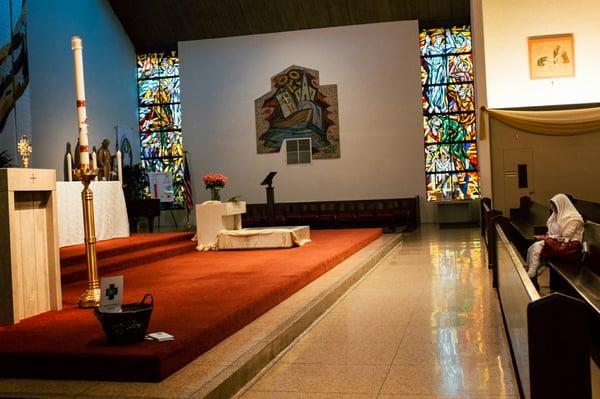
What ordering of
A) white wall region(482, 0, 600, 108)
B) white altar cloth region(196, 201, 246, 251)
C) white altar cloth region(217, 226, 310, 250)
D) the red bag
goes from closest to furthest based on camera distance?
1. the red bag
2. white altar cloth region(217, 226, 310, 250)
3. white altar cloth region(196, 201, 246, 251)
4. white wall region(482, 0, 600, 108)

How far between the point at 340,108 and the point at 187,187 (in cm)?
440

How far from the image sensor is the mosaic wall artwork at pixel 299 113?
1730 cm

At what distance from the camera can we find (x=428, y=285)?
7.23 m

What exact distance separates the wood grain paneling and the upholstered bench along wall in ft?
15.2

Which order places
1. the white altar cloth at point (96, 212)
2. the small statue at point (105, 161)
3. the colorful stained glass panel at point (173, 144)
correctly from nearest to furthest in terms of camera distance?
the white altar cloth at point (96, 212), the small statue at point (105, 161), the colorful stained glass panel at point (173, 144)

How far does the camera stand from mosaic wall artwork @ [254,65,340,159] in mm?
17297

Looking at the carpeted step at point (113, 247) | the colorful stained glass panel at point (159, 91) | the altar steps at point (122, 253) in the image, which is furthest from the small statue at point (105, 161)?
the colorful stained glass panel at point (159, 91)

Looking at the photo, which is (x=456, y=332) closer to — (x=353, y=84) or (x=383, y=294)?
(x=383, y=294)

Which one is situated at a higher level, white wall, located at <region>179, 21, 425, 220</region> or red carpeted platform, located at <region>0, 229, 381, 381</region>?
white wall, located at <region>179, 21, 425, 220</region>

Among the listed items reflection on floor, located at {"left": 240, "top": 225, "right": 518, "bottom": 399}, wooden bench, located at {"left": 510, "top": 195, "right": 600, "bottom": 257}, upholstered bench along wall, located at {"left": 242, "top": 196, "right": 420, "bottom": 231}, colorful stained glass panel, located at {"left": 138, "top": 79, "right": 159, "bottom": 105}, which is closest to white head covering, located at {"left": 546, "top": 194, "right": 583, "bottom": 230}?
reflection on floor, located at {"left": 240, "top": 225, "right": 518, "bottom": 399}

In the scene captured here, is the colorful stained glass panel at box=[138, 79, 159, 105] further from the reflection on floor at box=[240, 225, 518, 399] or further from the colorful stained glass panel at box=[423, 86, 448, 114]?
the reflection on floor at box=[240, 225, 518, 399]

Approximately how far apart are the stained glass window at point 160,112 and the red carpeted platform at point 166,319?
10.3 meters

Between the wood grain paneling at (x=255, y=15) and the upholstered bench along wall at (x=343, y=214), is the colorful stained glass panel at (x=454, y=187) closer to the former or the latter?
the upholstered bench along wall at (x=343, y=214)

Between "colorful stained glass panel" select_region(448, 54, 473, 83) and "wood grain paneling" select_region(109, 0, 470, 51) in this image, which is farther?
"colorful stained glass panel" select_region(448, 54, 473, 83)
